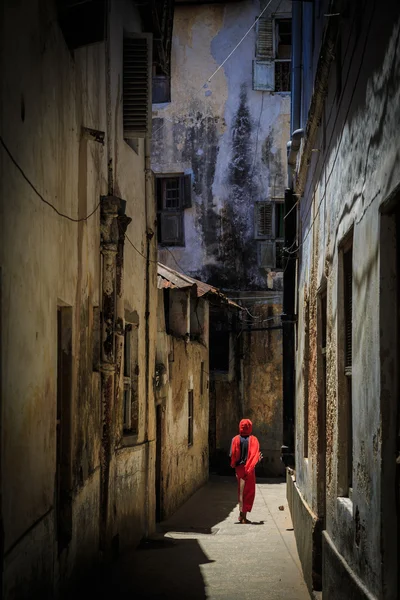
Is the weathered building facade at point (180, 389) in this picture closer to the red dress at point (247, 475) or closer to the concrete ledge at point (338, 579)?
the red dress at point (247, 475)

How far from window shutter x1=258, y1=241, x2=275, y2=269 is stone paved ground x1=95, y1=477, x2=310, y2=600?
9321mm

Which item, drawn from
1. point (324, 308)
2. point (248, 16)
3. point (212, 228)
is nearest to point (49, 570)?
point (324, 308)

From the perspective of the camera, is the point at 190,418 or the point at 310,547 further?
the point at 190,418

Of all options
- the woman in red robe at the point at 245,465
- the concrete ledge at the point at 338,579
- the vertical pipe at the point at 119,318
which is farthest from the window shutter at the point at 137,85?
the concrete ledge at the point at 338,579

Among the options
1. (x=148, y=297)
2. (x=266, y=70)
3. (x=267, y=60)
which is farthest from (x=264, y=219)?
(x=148, y=297)

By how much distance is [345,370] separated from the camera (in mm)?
6715

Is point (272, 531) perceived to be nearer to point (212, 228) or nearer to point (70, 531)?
point (70, 531)

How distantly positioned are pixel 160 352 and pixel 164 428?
1586mm

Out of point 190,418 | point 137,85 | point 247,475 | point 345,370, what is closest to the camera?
point 345,370

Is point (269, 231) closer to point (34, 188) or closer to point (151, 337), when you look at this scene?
point (151, 337)

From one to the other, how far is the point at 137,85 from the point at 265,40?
12.9 metres

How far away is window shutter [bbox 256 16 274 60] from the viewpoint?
23641 mm

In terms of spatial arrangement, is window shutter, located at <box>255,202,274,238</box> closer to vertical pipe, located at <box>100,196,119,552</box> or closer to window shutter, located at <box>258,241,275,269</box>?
window shutter, located at <box>258,241,275,269</box>

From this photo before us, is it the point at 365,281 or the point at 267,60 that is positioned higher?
A: the point at 267,60
